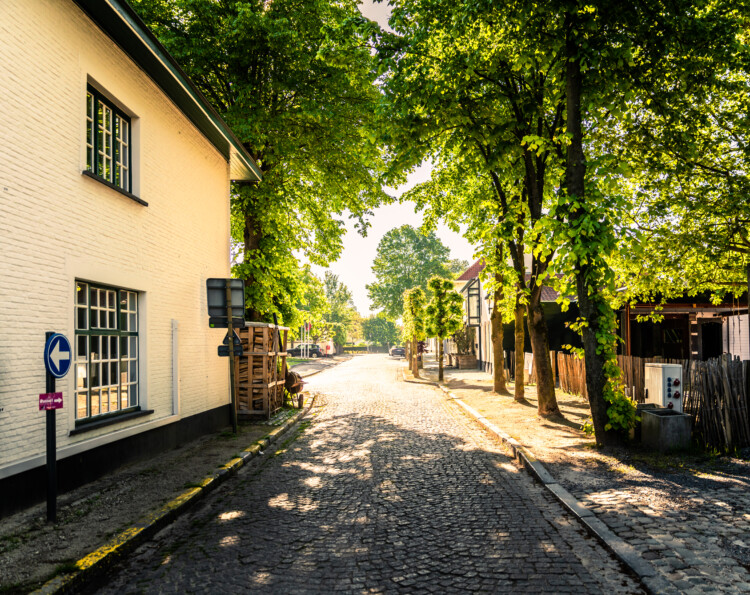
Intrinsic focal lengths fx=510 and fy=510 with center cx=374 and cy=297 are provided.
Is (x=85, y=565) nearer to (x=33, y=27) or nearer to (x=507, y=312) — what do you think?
(x=33, y=27)

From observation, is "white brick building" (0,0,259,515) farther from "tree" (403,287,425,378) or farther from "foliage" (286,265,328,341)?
"tree" (403,287,425,378)

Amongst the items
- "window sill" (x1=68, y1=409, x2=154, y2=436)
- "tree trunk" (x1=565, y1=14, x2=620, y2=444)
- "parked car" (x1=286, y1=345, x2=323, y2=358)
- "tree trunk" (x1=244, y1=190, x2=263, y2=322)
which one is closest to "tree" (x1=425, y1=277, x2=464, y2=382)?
"tree trunk" (x1=244, y1=190, x2=263, y2=322)

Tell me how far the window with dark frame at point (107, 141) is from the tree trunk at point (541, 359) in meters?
8.12

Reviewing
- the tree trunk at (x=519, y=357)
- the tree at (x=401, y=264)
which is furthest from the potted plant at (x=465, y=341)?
the tree trunk at (x=519, y=357)

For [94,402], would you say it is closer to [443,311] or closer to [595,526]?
[595,526]

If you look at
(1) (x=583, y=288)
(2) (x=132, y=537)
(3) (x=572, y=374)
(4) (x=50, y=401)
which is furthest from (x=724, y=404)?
(4) (x=50, y=401)

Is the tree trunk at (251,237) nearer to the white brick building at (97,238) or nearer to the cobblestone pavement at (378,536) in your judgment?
the white brick building at (97,238)

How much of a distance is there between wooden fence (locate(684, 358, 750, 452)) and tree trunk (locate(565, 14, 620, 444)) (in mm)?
1234

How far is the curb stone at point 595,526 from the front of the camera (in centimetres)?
358

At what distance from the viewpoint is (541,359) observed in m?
11.0

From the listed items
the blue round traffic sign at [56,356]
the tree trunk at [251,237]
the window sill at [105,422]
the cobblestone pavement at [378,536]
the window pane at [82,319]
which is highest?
the tree trunk at [251,237]

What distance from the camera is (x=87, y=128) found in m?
7.10

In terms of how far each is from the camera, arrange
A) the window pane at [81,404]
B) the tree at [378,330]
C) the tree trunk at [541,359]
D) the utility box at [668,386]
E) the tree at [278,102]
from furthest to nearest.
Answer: the tree at [378,330] → the tree at [278,102] → the tree trunk at [541,359] → the utility box at [668,386] → the window pane at [81,404]

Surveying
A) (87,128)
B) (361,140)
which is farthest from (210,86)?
(87,128)
